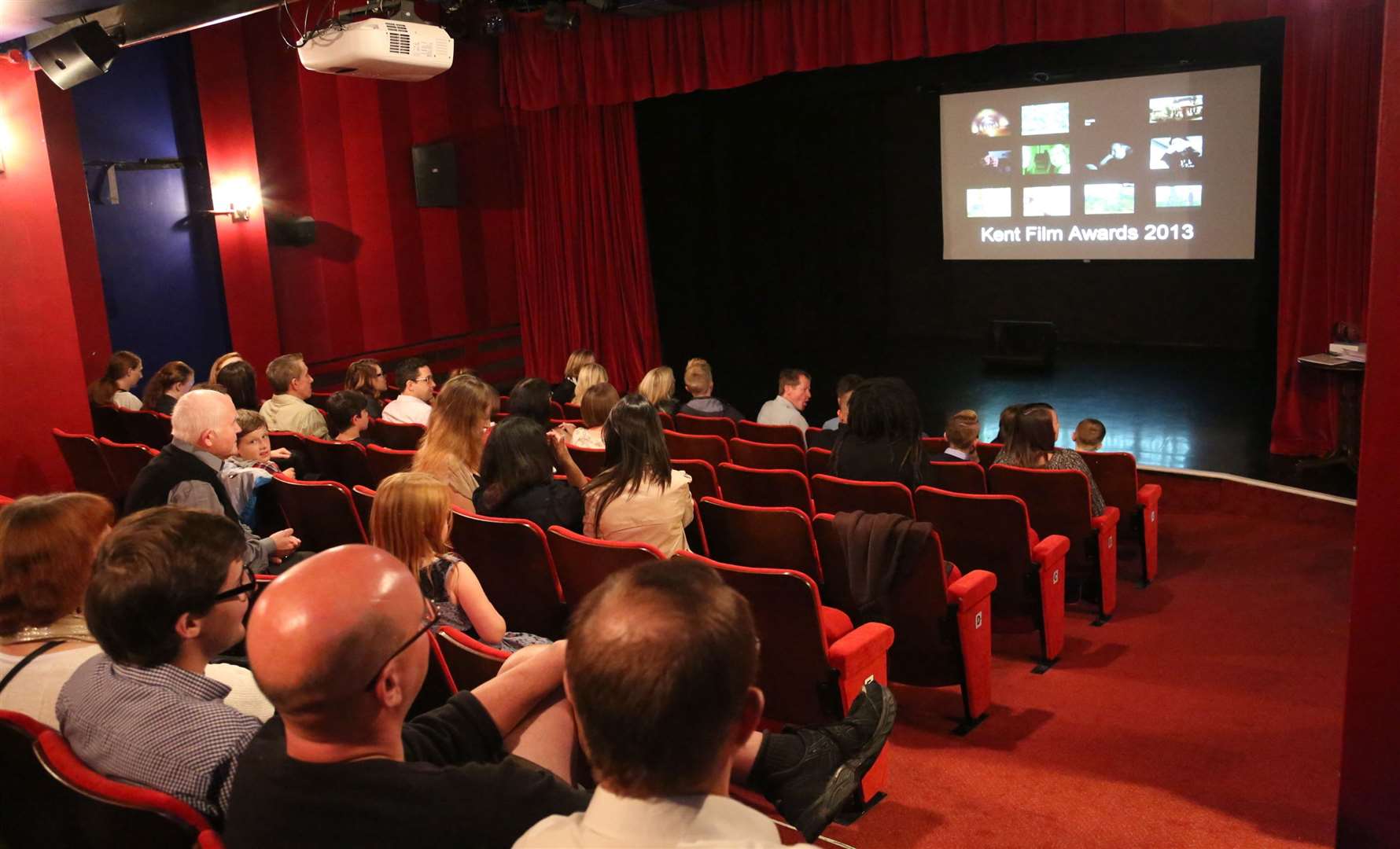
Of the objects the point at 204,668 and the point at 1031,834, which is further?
the point at 1031,834

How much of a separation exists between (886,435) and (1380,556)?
7.24 ft

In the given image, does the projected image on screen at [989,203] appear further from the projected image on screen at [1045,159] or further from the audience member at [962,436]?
the audience member at [962,436]

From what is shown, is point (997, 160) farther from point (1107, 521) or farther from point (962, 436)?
point (1107, 521)

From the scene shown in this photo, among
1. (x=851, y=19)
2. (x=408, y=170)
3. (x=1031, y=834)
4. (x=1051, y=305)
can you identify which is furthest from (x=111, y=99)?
(x=1051, y=305)

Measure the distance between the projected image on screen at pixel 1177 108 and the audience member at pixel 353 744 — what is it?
10.1 metres

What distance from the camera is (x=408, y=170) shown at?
9805 millimetres

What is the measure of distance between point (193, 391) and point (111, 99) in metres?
5.78

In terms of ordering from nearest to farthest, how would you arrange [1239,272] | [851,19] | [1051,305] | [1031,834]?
1. [1031,834]
2. [851,19]
3. [1239,272]
4. [1051,305]

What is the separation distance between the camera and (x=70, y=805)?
5.99ft

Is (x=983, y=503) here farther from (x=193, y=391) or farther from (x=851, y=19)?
(x=851, y=19)

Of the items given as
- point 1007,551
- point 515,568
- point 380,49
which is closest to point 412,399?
point 380,49

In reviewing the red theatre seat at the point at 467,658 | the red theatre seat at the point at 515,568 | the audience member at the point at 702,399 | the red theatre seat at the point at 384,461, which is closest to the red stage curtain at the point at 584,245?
the audience member at the point at 702,399

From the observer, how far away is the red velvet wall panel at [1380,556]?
2.21 meters

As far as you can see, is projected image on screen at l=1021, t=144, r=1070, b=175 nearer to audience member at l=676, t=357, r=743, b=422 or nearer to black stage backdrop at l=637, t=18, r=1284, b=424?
black stage backdrop at l=637, t=18, r=1284, b=424
